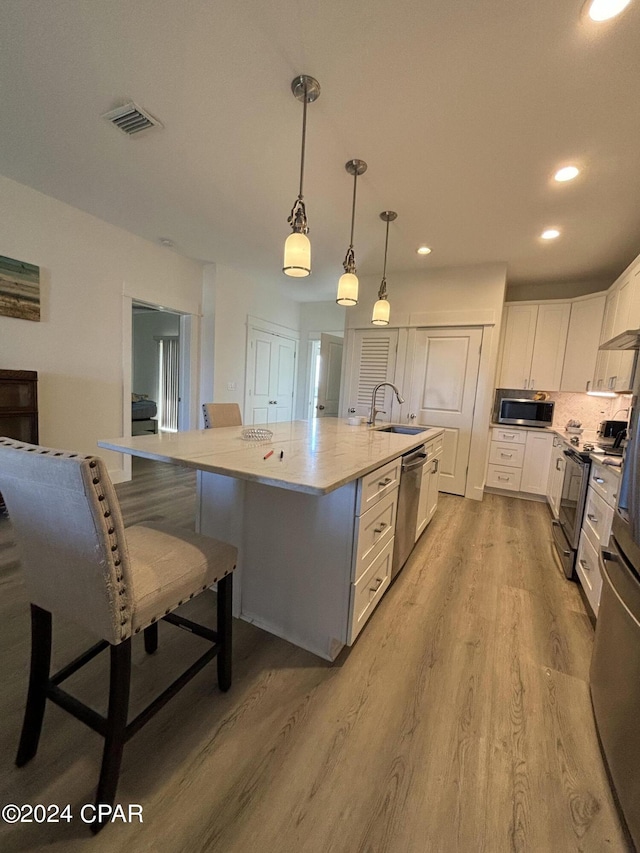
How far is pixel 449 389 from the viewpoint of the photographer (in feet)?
13.6

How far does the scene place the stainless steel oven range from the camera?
92.0 inches

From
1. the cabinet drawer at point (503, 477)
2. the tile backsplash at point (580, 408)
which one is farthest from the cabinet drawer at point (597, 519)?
the tile backsplash at point (580, 408)

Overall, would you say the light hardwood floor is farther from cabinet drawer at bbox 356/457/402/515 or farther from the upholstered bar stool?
cabinet drawer at bbox 356/457/402/515

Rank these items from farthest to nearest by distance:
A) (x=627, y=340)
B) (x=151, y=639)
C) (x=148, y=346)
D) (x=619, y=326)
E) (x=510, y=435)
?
1. (x=148, y=346)
2. (x=510, y=435)
3. (x=619, y=326)
4. (x=627, y=340)
5. (x=151, y=639)

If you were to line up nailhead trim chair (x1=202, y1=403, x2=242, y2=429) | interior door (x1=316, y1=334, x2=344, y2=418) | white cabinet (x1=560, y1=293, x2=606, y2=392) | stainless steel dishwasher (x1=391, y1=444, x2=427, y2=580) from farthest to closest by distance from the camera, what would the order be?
interior door (x1=316, y1=334, x2=344, y2=418) < white cabinet (x1=560, y1=293, x2=606, y2=392) < nailhead trim chair (x1=202, y1=403, x2=242, y2=429) < stainless steel dishwasher (x1=391, y1=444, x2=427, y2=580)

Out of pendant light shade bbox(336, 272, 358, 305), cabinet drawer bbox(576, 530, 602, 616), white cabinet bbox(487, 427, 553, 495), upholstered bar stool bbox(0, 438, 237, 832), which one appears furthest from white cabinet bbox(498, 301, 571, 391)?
upholstered bar stool bbox(0, 438, 237, 832)

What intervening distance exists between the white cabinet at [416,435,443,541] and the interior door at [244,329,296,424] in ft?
9.28

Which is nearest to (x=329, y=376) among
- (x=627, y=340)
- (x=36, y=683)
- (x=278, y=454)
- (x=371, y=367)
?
(x=371, y=367)

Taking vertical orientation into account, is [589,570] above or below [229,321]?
below

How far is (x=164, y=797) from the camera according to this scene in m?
1.01

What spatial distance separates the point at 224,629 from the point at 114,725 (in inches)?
17.1

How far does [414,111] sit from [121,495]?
376cm

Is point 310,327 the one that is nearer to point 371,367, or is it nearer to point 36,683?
point 371,367

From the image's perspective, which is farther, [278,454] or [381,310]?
[381,310]
